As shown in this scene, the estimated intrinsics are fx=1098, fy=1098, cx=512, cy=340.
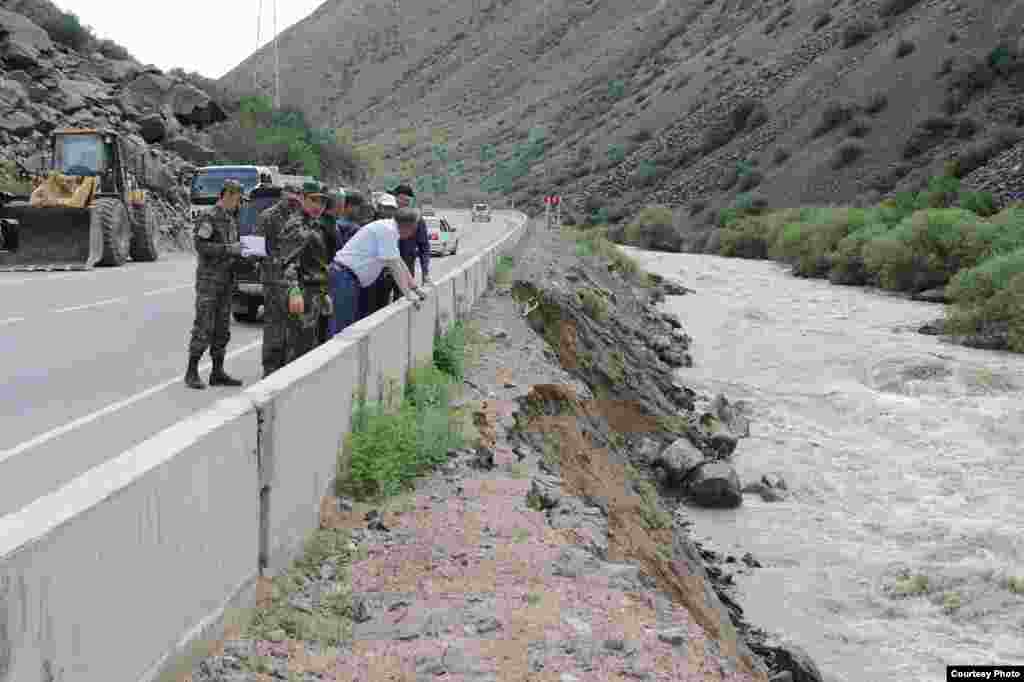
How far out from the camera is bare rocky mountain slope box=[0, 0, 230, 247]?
97.9 feet

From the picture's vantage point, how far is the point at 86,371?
10508 mm

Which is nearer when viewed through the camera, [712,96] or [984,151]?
[984,151]

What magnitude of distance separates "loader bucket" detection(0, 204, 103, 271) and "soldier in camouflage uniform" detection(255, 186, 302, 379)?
44.4ft

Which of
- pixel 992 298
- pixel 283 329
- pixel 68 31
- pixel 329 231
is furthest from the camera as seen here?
pixel 68 31

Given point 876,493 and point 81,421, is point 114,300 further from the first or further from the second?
point 876,493

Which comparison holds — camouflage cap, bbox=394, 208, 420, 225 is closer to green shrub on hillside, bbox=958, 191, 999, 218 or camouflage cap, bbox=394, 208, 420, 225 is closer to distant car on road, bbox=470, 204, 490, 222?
green shrub on hillside, bbox=958, 191, 999, 218

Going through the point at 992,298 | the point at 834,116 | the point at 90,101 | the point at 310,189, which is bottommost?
the point at 992,298

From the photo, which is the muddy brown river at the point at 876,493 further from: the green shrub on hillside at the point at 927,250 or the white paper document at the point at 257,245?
the green shrub on hillside at the point at 927,250

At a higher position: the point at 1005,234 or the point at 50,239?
the point at 1005,234

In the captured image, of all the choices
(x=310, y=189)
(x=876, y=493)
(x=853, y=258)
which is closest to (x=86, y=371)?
(x=310, y=189)

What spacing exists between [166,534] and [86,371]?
7423 millimetres

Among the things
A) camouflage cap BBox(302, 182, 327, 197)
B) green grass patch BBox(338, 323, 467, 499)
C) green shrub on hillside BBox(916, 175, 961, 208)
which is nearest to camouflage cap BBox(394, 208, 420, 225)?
camouflage cap BBox(302, 182, 327, 197)

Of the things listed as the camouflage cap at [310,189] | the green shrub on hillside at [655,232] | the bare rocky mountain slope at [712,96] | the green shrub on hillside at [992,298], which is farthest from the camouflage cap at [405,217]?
the green shrub on hillside at [655,232]

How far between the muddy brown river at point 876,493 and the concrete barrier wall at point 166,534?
5.35 m
